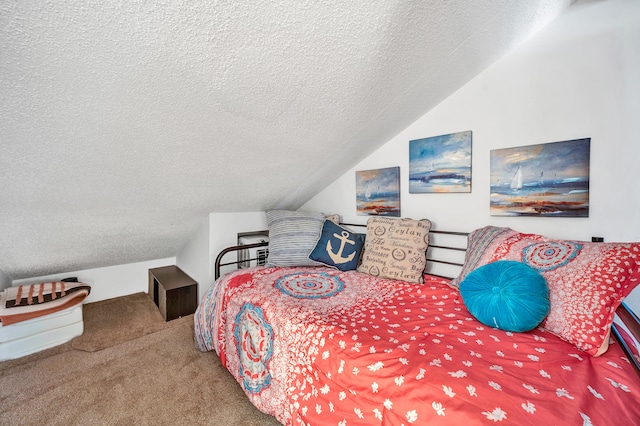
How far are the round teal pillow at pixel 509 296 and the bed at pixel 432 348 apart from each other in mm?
39

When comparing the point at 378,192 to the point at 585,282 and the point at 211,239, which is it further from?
the point at 211,239

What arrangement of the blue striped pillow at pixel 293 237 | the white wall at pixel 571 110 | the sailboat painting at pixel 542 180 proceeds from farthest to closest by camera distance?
the blue striped pillow at pixel 293 237
the sailboat painting at pixel 542 180
the white wall at pixel 571 110

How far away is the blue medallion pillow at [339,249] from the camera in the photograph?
6.61 feet

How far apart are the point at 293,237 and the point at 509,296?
150 cm

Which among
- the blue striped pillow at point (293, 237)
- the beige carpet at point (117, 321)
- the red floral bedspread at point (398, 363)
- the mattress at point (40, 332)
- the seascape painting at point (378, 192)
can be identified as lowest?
the beige carpet at point (117, 321)

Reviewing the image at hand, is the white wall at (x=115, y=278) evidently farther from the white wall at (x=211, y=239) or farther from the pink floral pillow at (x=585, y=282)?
the pink floral pillow at (x=585, y=282)

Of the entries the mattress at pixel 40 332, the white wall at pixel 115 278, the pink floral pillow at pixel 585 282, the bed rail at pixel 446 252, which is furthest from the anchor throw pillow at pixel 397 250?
the white wall at pixel 115 278

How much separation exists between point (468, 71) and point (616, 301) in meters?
1.44

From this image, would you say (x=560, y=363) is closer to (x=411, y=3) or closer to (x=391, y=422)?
(x=391, y=422)

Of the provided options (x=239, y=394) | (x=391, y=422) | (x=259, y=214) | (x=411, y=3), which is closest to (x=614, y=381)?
(x=391, y=422)

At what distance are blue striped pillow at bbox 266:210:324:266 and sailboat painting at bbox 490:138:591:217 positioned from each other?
1.32 m

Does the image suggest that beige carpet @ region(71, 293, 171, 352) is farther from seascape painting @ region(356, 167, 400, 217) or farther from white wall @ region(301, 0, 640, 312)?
white wall @ region(301, 0, 640, 312)

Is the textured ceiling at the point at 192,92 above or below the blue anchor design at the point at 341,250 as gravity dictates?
above

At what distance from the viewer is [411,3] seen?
1.05m
